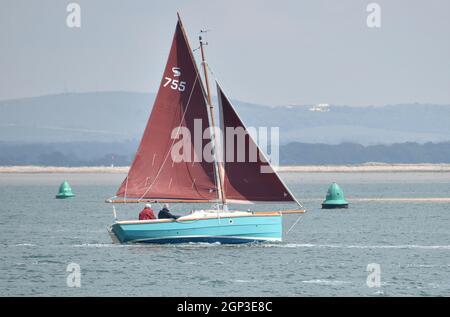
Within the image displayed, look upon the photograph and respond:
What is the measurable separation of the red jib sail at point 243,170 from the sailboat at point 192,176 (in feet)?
0.18

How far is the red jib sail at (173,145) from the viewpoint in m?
67.9

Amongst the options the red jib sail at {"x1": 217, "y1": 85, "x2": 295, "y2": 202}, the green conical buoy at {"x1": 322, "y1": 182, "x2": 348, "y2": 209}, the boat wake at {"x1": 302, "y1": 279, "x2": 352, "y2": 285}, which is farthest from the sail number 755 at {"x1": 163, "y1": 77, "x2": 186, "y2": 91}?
the green conical buoy at {"x1": 322, "y1": 182, "x2": 348, "y2": 209}

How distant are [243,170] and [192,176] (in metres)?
2.88

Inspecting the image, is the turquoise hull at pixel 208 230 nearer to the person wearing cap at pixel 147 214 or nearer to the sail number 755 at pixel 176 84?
the person wearing cap at pixel 147 214

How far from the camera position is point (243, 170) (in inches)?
2662

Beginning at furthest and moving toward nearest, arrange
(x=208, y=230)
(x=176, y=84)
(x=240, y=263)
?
1. (x=176, y=84)
2. (x=208, y=230)
3. (x=240, y=263)

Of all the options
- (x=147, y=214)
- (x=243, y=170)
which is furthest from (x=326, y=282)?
(x=147, y=214)

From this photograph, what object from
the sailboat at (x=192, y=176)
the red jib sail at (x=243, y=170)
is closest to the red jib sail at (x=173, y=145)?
the sailboat at (x=192, y=176)

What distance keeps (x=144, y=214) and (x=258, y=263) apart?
8.09 meters

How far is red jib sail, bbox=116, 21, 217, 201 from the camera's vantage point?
6794cm

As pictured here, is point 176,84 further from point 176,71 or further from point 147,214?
point 147,214

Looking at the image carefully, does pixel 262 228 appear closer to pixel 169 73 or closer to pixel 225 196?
pixel 225 196

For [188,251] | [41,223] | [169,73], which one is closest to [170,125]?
[169,73]
